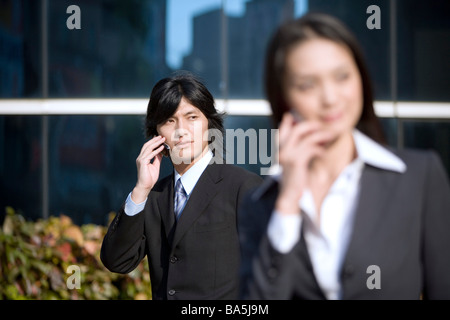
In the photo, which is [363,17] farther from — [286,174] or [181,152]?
[286,174]

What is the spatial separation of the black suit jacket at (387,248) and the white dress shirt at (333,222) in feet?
0.06

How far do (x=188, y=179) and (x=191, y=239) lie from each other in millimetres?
305

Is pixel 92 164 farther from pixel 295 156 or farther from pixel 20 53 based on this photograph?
pixel 295 156

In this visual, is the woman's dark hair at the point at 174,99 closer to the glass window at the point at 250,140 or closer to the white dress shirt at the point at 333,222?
the white dress shirt at the point at 333,222

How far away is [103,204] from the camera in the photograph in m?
5.66

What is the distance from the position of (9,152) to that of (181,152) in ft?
12.4

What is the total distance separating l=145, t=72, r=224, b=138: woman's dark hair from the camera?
105 inches

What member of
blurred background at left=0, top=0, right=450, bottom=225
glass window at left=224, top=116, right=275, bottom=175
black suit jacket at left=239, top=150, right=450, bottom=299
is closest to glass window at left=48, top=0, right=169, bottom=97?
blurred background at left=0, top=0, right=450, bottom=225

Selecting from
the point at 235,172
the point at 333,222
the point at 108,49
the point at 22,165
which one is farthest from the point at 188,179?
the point at 22,165

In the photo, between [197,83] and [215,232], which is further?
[197,83]

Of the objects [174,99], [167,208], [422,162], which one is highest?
[174,99]

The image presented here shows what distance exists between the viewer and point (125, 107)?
570cm

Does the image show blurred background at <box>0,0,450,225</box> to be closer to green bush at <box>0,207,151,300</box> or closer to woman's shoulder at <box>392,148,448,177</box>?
green bush at <box>0,207,151,300</box>
